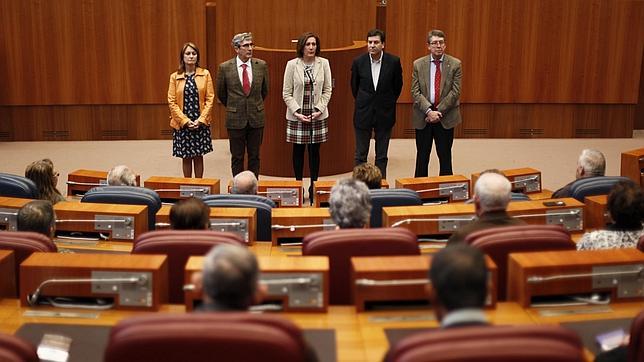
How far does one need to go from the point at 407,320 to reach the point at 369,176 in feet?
7.64

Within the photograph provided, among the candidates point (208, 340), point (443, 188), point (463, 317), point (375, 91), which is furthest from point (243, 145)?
point (208, 340)

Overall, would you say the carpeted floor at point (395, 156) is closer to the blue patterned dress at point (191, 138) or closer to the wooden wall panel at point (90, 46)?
the wooden wall panel at point (90, 46)

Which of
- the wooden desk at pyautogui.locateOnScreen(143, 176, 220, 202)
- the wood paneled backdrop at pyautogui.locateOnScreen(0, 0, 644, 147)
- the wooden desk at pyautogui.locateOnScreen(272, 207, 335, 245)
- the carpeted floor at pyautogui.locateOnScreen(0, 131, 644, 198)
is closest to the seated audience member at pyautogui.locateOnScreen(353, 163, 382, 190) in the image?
the wooden desk at pyautogui.locateOnScreen(272, 207, 335, 245)

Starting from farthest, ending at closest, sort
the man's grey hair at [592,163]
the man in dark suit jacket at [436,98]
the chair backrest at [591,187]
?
the man in dark suit jacket at [436,98] → the man's grey hair at [592,163] → the chair backrest at [591,187]

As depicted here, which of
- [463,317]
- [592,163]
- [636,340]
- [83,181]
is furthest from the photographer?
[83,181]

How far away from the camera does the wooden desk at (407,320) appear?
301cm

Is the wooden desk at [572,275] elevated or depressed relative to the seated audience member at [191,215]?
depressed

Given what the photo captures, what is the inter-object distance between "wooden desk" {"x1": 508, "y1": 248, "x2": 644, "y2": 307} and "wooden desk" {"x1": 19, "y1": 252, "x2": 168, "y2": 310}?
4.22 feet

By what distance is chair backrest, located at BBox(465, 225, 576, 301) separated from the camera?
364cm

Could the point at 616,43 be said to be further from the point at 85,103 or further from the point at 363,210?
the point at 363,210

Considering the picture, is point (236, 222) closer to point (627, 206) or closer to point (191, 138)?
point (627, 206)

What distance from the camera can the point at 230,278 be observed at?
244cm

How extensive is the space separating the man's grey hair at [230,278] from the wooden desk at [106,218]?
2.25 m

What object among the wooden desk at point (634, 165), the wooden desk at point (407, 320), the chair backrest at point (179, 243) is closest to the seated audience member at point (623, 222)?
the wooden desk at point (407, 320)
